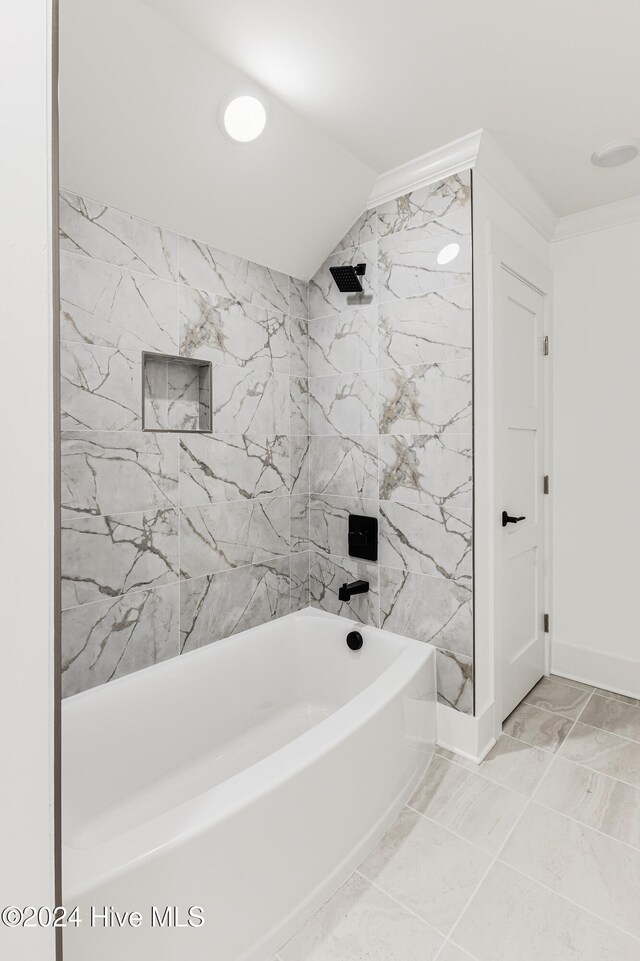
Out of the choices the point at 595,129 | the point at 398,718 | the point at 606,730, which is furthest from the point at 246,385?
the point at 606,730

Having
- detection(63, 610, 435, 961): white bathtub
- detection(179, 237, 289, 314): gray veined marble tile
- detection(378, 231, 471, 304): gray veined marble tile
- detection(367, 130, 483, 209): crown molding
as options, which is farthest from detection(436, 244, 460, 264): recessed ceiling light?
detection(63, 610, 435, 961): white bathtub

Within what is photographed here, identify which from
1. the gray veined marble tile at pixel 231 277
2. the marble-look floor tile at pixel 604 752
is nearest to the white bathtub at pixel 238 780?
the marble-look floor tile at pixel 604 752

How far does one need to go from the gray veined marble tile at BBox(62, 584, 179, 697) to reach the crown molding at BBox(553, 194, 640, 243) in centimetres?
267

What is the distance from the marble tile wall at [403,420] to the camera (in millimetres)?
2020

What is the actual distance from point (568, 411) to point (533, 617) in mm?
1138

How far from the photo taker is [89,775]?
1.60 m

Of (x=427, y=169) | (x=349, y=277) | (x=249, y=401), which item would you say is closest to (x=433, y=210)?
(x=427, y=169)

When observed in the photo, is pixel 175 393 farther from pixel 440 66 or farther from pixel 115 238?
pixel 440 66

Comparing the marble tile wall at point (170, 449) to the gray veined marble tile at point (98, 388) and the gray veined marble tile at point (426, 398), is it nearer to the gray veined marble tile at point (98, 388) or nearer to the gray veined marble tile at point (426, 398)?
the gray veined marble tile at point (98, 388)

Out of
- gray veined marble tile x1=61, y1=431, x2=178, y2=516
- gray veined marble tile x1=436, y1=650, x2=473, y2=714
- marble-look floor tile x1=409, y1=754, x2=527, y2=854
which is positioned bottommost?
marble-look floor tile x1=409, y1=754, x2=527, y2=854

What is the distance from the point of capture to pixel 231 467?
7.24ft

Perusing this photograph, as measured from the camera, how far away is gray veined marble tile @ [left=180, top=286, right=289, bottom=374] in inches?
79.9

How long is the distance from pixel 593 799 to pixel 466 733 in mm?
479

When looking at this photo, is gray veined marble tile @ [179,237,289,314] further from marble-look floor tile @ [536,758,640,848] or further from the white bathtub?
marble-look floor tile @ [536,758,640,848]
